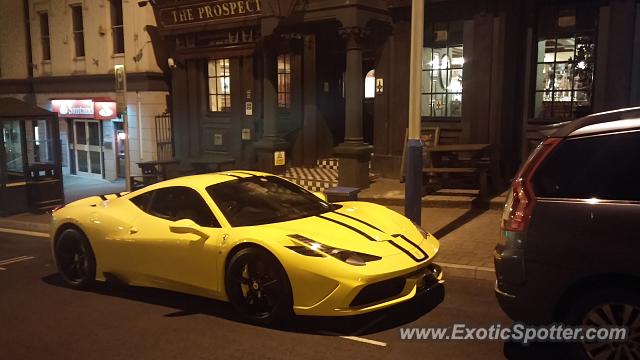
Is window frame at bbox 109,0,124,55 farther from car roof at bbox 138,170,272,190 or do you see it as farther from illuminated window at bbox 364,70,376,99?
car roof at bbox 138,170,272,190

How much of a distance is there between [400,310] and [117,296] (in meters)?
3.21

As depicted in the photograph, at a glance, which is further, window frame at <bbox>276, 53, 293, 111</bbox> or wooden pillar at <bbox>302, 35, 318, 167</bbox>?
window frame at <bbox>276, 53, 293, 111</bbox>

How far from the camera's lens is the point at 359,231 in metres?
5.55

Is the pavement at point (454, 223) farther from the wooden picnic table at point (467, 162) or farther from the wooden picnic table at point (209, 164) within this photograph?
the wooden picnic table at point (209, 164)

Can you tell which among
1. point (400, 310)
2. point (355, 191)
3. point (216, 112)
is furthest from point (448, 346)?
point (216, 112)

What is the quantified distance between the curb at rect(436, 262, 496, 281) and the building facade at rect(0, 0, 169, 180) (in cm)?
1222

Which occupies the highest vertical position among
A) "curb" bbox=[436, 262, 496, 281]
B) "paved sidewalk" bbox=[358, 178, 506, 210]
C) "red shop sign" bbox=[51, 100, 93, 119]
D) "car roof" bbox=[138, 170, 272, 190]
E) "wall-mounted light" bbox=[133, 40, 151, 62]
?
"wall-mounted light" bbox=[133, 40, 151, 62]

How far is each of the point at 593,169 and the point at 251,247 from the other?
117 inches

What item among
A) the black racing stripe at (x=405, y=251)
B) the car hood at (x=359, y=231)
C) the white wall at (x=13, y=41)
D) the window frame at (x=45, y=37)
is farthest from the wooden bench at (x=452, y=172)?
the white wall at (x=13, y=41)

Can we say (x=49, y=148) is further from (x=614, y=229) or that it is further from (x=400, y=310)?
(x=614, y=229)

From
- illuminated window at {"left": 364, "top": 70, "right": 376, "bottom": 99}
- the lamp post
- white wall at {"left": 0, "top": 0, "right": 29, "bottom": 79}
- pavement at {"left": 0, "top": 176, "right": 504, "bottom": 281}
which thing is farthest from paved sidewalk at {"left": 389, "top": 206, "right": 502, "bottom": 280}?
white wall at {"left": 0, "top": 0, "right": 29, "bottom": 79}

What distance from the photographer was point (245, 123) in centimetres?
1570

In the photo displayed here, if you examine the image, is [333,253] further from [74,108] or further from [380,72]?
[74,108]

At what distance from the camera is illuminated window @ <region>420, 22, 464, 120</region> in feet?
40.0
